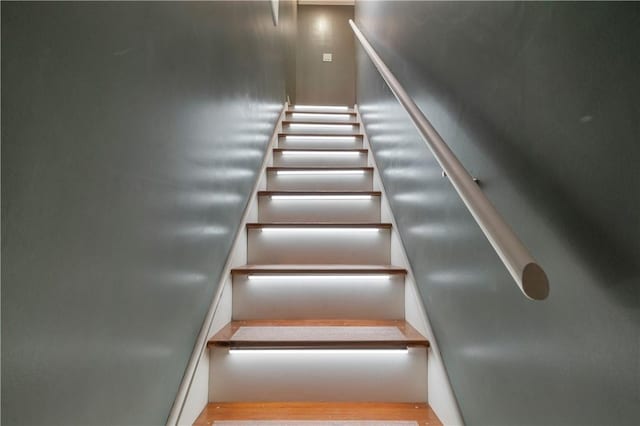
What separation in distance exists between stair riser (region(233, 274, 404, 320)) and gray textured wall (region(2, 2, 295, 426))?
35cm

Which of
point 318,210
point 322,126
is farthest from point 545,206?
point 322,126

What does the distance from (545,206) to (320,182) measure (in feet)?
6.56

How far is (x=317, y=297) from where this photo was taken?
1685 mm

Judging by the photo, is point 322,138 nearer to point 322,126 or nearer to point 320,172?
point 322,126

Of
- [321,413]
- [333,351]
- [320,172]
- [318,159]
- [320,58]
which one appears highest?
[320,58]

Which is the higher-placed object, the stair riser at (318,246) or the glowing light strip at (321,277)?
the stair riser at (318,246)

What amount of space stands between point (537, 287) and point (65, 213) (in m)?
0.69

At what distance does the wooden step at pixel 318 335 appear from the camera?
1.35 meters

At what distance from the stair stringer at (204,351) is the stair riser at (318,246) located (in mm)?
82

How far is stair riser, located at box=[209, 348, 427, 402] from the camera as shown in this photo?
134 cm

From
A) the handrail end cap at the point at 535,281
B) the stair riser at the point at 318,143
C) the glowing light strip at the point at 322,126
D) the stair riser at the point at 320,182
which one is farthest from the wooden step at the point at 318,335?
the glowing light strip at the point at 322,126

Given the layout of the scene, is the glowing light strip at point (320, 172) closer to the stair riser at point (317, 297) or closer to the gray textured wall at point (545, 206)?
the stair riser at point (317, 297)

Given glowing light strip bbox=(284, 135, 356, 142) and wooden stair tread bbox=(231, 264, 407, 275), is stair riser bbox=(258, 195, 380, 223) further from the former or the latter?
glowing light strip bbox=(284, 135, 356, 142)

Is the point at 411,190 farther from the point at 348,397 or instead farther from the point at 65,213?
the point at 65,213
